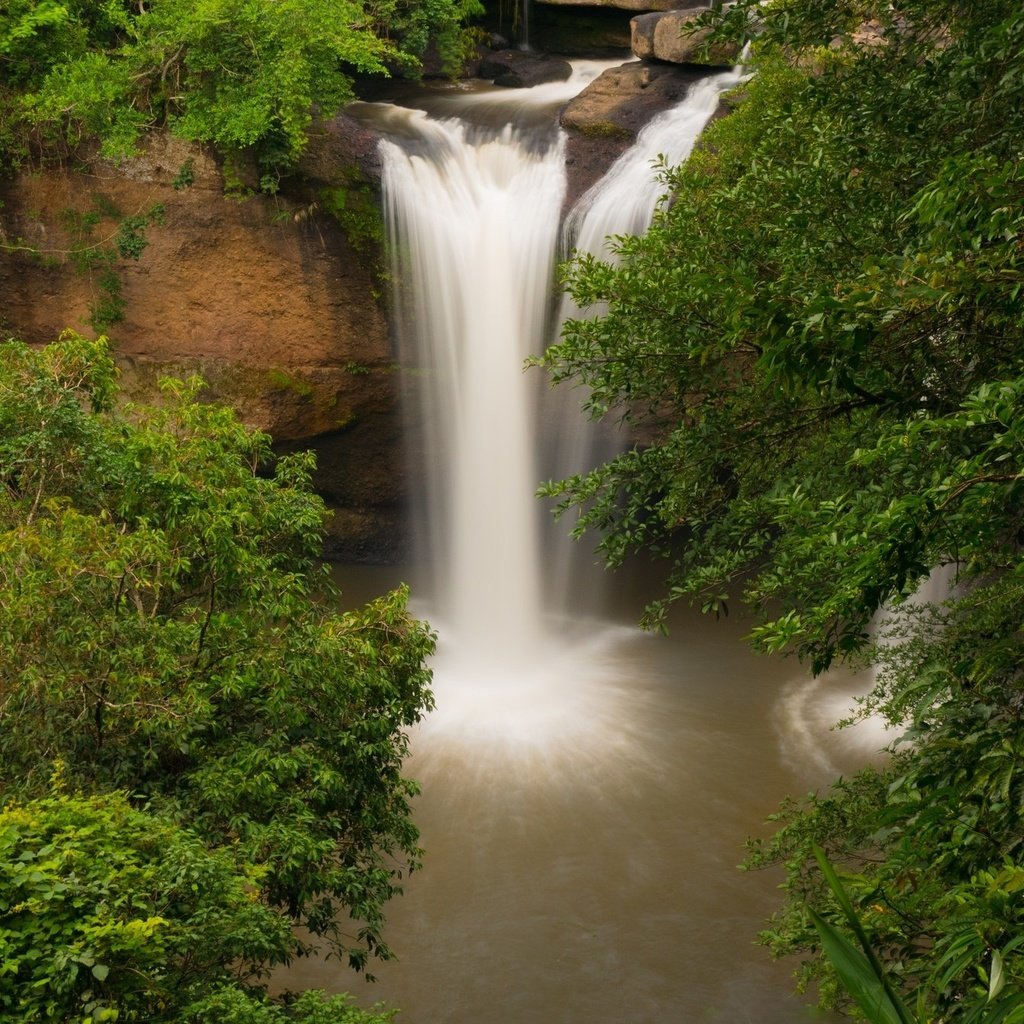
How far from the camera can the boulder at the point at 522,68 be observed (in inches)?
949

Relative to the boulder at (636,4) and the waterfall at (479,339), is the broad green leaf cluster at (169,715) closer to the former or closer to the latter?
the waterfall at (479,339)

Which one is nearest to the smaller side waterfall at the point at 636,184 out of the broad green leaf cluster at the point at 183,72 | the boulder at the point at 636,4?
the broad green leaf cluster at the point at 183,72

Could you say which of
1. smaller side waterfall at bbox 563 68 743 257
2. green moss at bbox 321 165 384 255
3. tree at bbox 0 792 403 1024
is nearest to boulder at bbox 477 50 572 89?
smaller side waterfall at bbox 563 68 743 257

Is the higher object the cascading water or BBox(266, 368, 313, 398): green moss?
BBox(266, 368, 313, 398): green moss

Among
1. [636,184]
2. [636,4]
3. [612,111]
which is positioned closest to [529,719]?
[636,184]

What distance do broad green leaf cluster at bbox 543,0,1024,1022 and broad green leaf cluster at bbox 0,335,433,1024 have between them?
2.31 meters

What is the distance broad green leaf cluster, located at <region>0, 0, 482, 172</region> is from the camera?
16.9 m

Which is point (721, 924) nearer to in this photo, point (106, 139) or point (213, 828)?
point (213, 828)

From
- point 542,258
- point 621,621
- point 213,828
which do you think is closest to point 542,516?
point 621,621

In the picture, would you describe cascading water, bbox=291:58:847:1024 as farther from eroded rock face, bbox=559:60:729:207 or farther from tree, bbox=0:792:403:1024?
tree, bbox=0:792:403:1024

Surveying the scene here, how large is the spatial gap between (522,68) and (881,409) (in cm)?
2011

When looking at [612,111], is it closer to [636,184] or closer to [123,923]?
[636,184]

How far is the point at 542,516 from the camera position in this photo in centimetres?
2002

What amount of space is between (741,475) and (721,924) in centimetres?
526
